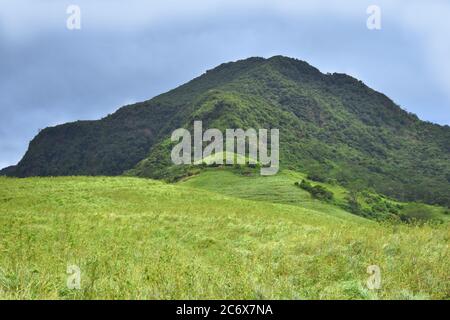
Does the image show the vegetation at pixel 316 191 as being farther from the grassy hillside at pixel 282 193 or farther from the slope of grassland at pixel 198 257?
the slope of grassland at pixel 198 257

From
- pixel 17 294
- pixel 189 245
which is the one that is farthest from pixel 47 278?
A: pixel 189 245

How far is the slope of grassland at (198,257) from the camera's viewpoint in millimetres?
8898

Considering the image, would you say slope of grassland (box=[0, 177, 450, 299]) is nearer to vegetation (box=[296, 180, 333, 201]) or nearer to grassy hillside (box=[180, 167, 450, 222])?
grassy hillside (box=[180, 167, 450, 222])

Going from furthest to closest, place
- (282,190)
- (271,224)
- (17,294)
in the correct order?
(282,190) < (271,224) < (17,294)

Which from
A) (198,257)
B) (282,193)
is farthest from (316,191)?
(198,257)

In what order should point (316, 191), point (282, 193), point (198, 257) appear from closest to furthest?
point (198, 257), point (282, 193), point (316, 191)

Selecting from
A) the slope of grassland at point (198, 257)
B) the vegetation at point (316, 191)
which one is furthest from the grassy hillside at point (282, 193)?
the slope of grassland at point (198, 257)

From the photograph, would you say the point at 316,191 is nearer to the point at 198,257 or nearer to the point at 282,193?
the point at 282,193

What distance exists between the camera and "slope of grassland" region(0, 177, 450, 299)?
890 centimetres

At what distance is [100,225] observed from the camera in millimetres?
21875

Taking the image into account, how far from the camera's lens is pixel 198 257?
1548cm

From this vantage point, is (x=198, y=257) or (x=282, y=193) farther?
(x=282, y=193)

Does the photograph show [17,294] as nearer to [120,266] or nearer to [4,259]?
[120,266]
